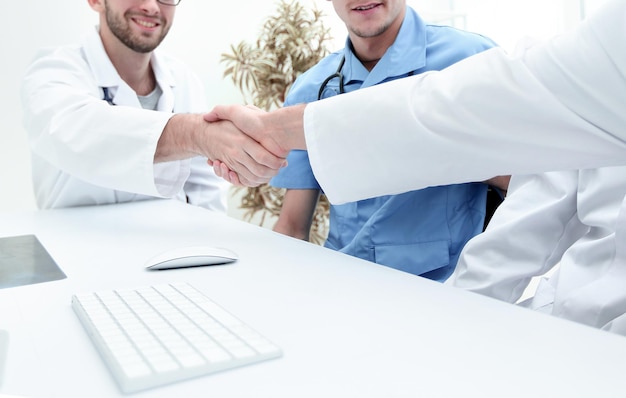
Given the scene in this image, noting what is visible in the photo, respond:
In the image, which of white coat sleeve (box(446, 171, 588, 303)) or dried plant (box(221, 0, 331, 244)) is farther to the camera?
dried plant (box(221, 0, 331, 244))

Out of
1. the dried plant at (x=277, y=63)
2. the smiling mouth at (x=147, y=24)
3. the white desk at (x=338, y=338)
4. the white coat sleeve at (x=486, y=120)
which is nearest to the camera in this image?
the white desk at (x=338, y=338)

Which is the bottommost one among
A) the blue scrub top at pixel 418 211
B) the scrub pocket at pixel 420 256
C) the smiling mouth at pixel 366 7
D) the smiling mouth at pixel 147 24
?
the scrub pocket at pixel 420 256

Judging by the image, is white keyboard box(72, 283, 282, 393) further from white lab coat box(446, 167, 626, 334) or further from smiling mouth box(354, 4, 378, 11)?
smiling mouth box(354, 4, 378, 11)

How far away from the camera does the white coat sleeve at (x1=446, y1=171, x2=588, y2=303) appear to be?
89 centimetres

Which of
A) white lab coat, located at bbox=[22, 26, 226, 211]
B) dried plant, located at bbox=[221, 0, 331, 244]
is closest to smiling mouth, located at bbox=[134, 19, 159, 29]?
white lab coat, located at bbox=[22, 26, 226, 211]

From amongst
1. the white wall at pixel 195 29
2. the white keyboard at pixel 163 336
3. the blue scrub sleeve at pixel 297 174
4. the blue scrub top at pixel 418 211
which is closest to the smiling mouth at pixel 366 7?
the blue scrub top at pixel 418 211

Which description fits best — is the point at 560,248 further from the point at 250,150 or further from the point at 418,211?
the point at 250,150

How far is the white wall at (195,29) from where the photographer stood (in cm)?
261

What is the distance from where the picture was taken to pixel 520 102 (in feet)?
2.27

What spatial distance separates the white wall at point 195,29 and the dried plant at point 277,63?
0.46 feet

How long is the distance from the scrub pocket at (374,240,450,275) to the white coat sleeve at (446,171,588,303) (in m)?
0.26

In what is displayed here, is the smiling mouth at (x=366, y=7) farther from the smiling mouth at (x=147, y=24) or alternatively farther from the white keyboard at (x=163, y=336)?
Answer: the white keyboard at (x=163, y=336)

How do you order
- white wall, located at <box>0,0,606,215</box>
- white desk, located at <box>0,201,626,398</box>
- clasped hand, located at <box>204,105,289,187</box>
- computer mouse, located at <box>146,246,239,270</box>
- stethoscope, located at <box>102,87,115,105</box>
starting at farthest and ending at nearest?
1. white wall, located at <box>0,0,606,215</box>
2. stethoscope, located at <box>102,87,115,105</box>
3. clasped hand, located at <box>204,105,289,187</box>
4. computer mouse, located at <box>146,246,239,270</box>
5. white desk, located at <box>0,201,626,398</box>

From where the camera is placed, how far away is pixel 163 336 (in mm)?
493
